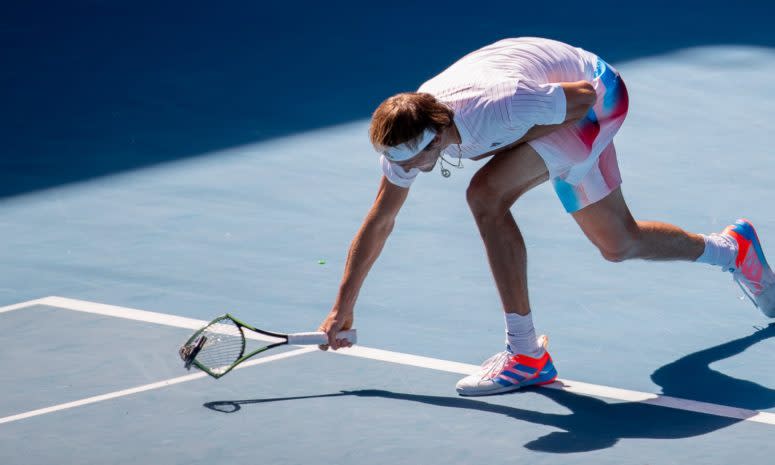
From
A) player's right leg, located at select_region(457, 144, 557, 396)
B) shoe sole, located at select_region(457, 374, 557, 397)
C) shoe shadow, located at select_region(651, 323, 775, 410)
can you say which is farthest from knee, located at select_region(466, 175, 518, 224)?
shoe shadow, located at select_region(651, 323, 775, 410)

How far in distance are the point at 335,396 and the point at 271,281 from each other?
5.13ft

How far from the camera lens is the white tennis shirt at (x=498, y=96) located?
4992mm

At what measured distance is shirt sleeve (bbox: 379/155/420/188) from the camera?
5.24 metres

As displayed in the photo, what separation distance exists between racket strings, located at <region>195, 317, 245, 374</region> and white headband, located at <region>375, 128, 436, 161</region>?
87cm

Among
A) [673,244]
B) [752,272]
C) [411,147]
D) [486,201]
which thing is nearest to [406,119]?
[411,147]

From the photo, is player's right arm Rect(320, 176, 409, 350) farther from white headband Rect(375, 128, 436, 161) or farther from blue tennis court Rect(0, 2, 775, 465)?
white headband Rect(375, 128, 436, 161)

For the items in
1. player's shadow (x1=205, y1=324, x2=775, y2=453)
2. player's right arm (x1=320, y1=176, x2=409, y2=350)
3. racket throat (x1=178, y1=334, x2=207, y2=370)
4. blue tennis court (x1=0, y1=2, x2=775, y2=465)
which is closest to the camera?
player's shadow (x1=205, y1=324, x2=775, y2=453)

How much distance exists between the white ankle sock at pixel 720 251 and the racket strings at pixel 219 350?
1988 mm

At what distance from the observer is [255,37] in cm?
1197

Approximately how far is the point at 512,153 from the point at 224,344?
1.30 meters

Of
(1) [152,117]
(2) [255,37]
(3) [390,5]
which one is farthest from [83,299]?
(3) [390,5]

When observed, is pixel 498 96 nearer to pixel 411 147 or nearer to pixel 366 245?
pixel 411 147

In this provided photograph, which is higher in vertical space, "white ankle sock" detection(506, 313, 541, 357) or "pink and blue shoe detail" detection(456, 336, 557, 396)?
"white ankle sock" detection(506, 313, 541, 357)

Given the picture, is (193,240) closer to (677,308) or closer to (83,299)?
(83,299)
